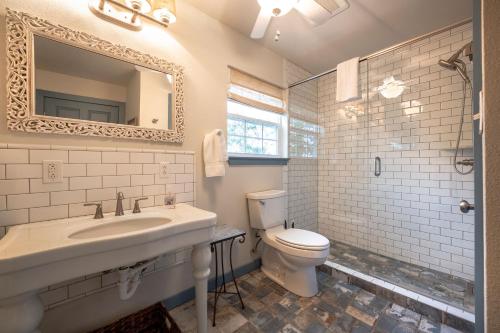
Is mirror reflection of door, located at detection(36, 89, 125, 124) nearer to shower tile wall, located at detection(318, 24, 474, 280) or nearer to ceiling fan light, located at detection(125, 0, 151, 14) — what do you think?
ceiling fan light, located at detection(125, 0, 151, 14)

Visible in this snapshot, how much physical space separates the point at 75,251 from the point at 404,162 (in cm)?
280

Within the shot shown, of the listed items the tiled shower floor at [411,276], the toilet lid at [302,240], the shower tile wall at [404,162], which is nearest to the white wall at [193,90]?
the toilet lid at [302,240]

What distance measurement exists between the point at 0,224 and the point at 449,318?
2.67m

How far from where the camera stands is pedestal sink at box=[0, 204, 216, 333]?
0.69 metres

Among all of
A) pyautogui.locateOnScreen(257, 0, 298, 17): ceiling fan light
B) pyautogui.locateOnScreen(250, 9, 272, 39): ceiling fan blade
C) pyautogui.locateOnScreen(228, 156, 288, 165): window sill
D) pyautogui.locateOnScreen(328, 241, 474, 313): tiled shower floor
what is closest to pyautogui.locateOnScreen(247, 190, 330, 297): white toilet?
pyautogui.locateOnScreen(228, 156, 288, 165): window sill

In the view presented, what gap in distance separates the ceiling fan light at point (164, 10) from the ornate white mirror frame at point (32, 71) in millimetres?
290

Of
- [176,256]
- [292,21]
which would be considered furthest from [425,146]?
[176,256]

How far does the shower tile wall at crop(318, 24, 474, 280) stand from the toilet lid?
3.68ft

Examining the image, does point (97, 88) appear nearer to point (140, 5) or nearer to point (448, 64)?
point (140, 5)

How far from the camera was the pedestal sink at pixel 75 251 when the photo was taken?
0.69m

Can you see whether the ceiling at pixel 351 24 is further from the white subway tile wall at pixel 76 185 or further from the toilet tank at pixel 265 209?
the toilet tank at pixel 265 209

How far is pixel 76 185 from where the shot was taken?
45.9 inches

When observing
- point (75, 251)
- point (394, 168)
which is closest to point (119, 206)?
point (75, 251)

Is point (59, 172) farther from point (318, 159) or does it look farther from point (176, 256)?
point (318, 159)
